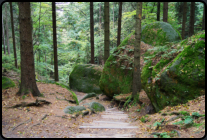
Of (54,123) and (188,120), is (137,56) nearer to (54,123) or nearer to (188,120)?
(188,120)

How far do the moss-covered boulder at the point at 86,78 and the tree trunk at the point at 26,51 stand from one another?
8.45 metres

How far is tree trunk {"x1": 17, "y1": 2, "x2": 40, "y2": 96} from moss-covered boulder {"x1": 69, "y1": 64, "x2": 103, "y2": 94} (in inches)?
333

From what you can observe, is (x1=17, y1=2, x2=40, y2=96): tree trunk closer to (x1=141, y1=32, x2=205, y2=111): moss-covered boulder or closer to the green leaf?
(x1=141, y1=32, x2=205, y2=111): moss-covered boulder

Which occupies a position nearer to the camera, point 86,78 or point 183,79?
point 183,79

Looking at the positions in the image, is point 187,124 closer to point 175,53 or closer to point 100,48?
point 175,53

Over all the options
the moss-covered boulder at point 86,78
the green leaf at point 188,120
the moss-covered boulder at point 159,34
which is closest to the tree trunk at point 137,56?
the moss-covered boulder at point 159,34

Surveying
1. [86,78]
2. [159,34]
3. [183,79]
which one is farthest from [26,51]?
[86,78]

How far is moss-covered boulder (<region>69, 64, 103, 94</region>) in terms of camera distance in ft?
50.7

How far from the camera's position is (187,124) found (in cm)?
369

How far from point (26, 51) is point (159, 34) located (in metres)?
8.91

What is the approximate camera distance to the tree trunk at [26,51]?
6.86m

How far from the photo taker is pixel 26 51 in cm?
704

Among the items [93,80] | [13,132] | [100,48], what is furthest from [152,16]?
[13,132]

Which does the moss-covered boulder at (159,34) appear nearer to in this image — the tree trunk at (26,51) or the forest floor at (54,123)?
the forest floor at (54,123)
